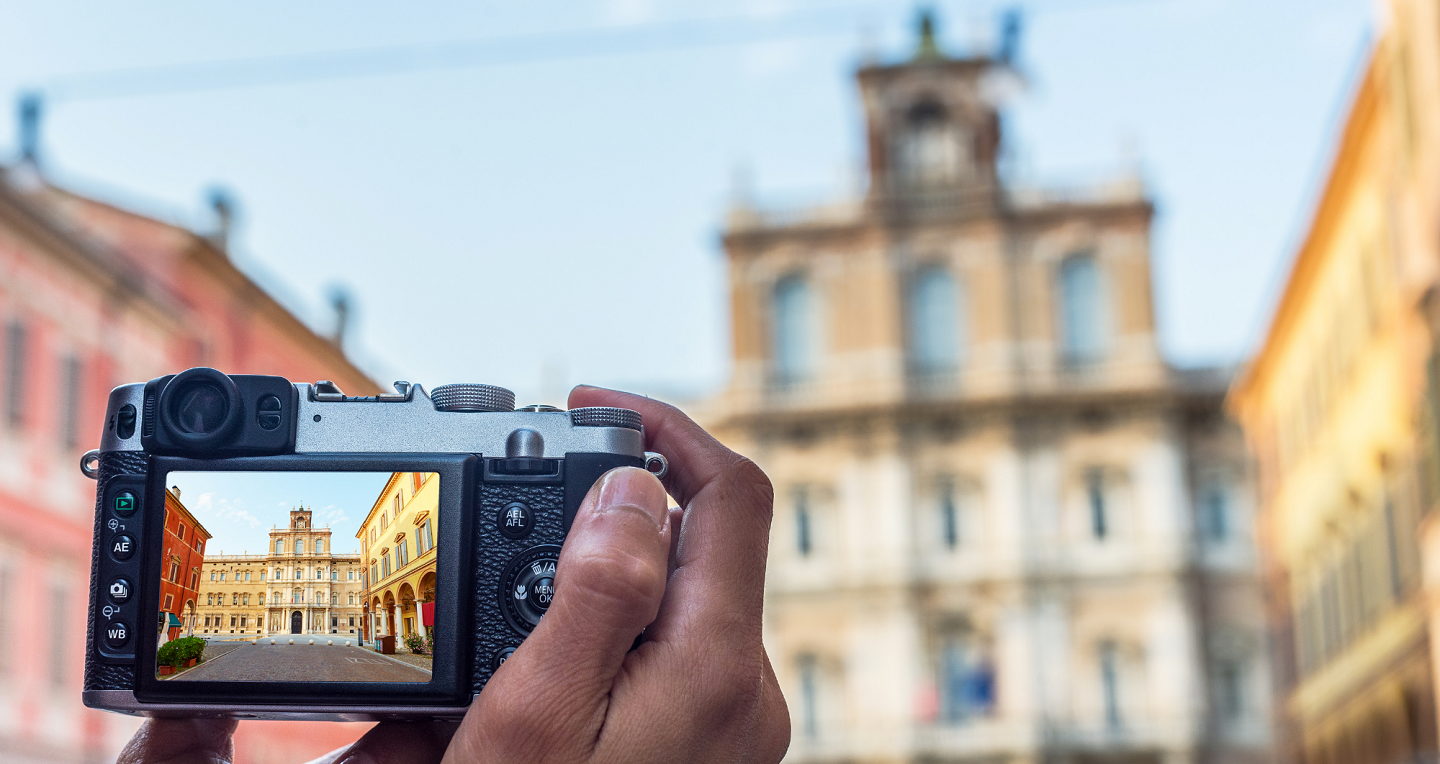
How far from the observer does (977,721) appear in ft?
105

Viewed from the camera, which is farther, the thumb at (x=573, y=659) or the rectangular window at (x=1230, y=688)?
the rectangular window at (x=1230, y=688)

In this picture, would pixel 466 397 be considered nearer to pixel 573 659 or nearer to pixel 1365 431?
pixel 573 659

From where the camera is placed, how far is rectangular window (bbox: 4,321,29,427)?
15.4m

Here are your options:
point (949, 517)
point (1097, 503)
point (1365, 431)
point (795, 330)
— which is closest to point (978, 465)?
point (949, 517)

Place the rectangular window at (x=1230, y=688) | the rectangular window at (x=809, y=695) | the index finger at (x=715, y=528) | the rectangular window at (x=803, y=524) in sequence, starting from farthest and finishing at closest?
the rectangular window at (x=803, y=524), the rectangular window at (x=1230, y=688), the rectangular window at (x=809, y=695), the index finger at (x=715, y=528)

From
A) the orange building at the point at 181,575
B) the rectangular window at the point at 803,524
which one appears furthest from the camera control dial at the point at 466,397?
the rectangular window at the point at 803,524

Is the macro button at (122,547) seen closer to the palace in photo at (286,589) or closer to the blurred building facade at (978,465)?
the palace in photo at (286,589)

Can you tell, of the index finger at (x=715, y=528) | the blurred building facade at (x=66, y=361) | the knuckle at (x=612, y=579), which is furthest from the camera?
the blurred building facade at (x=66, y=361)

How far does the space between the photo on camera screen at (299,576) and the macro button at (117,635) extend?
30 millimetres

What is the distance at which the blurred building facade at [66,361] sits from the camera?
1464 cm

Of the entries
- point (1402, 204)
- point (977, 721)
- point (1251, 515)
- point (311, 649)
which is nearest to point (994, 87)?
point (1251, 515)

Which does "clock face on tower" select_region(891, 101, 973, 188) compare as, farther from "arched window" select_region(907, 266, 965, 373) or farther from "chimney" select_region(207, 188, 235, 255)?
"chimney" select_region(207, 188, 235, 255)

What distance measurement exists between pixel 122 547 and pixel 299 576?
155mm

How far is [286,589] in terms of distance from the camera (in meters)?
1.59
